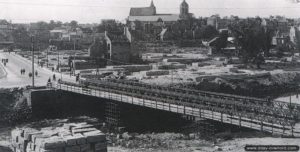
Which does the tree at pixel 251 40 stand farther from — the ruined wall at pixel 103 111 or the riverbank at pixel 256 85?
the ruined wall at pixel 103 111

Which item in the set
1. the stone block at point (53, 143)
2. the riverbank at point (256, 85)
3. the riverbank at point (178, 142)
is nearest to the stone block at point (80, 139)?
the stone block at point (53, 143)

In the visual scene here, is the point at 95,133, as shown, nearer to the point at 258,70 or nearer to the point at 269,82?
Result: the point at 269,82

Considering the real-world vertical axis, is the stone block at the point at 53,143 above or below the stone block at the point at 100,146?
above

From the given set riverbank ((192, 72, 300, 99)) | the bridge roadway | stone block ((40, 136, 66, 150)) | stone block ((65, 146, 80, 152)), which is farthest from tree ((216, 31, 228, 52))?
stone block ((40, 136, 66, 150))

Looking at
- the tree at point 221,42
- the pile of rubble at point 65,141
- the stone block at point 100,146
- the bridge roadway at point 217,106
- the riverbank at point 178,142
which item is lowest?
the riverbank at point 178,142

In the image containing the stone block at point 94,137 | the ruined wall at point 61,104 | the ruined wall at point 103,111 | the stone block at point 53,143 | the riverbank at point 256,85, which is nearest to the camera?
the stone block at point 53,143

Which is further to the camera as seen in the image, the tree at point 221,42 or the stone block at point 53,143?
the tree at point 221,42

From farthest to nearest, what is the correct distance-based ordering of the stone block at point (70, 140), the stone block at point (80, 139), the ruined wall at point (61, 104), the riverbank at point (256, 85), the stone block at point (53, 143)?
→ the riverbank at point (256, 85), the ruined wall at point (61, 104), the stone block at point (80, 139), the stone block at point (70, 140), the stone block at point (53, 143)
